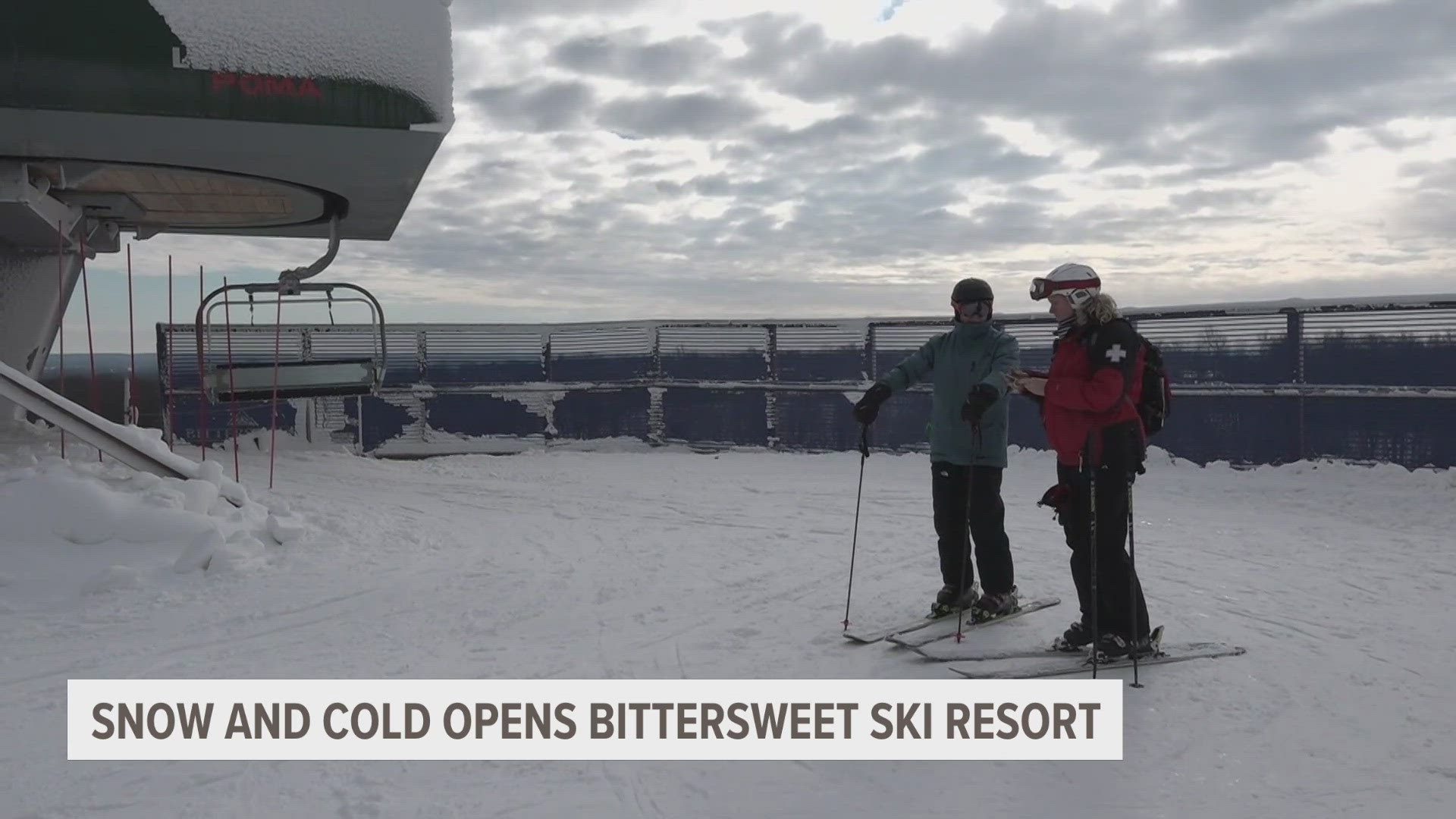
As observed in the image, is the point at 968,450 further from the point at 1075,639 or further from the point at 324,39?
the point at 324,39

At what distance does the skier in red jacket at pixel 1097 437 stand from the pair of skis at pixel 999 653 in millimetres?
108

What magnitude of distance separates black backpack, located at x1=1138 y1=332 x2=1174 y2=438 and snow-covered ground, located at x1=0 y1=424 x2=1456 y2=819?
1.15 metres

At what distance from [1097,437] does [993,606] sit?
50.6 inches

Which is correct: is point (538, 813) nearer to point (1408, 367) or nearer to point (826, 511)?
point (826, 511)

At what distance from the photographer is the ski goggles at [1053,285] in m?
4.44

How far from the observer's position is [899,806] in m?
3.19

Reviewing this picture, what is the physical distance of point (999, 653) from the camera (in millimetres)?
4676

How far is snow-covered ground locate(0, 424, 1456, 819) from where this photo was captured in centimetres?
331

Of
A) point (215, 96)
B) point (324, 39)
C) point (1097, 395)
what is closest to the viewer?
point (1097, 395)

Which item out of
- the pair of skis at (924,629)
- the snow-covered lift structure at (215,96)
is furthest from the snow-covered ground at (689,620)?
the snow-covered lift structure at (215,96)

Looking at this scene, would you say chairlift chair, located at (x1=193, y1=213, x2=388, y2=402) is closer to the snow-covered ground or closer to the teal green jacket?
the snow-covered ground

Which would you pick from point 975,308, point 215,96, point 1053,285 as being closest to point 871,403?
point 975,308
